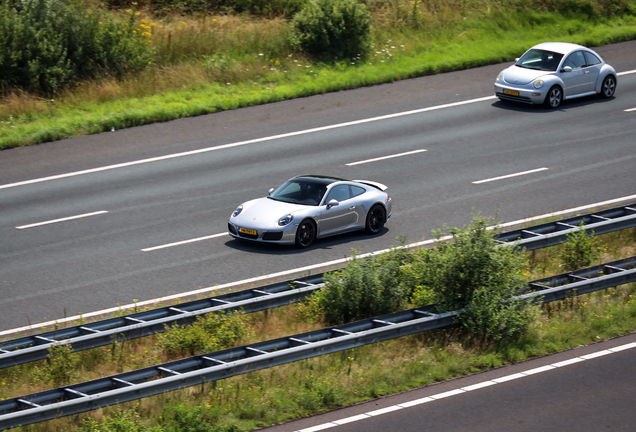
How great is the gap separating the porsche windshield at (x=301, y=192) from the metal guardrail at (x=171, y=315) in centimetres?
343

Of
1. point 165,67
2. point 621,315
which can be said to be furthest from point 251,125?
point 621,315

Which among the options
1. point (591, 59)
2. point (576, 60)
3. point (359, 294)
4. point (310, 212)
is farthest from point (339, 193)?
point (591, 59)

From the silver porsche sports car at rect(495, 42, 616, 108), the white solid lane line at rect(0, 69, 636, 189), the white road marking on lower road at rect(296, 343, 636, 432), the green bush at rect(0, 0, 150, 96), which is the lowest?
the white road marking on lower road at rect(296, 343, 636, 432)

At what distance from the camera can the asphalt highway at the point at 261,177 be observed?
14.5 m

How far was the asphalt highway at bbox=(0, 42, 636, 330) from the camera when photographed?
571 inches

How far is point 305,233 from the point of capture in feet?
51.3

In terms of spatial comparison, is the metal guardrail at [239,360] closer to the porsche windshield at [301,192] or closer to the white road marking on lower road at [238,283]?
the white road marking on lower road at [238,283]

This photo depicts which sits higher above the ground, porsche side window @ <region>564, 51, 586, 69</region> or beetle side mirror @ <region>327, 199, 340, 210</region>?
porsche side window @ <region>564, 51, 586, 69</region>

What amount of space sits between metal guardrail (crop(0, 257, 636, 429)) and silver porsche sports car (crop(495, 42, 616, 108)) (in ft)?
42.3

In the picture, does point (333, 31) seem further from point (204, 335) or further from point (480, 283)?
point (204, 335)

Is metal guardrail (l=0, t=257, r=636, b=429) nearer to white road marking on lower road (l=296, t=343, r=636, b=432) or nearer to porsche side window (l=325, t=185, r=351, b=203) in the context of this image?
white road marking on lower road (l=296, t=343, r=636, b=432)

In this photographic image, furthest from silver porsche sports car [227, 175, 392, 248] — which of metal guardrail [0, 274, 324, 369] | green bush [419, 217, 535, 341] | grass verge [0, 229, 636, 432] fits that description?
green bush [419, 217, 535, 341]

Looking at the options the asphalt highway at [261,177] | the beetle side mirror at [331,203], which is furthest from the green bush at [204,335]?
the beetle side mirror at [331,203]

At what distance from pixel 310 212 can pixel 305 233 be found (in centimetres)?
41
